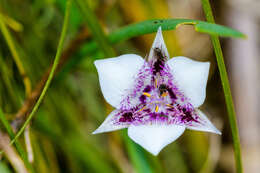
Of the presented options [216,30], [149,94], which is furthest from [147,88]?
[216,30]

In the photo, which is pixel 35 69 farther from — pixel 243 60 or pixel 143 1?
pixel 243 60

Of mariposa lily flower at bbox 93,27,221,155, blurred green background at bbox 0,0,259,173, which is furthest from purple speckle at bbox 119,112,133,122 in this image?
blurred green background at bbox 0,0,259,173

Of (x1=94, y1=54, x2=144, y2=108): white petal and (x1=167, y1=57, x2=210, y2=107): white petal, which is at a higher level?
(x1=94, y1=54, x2=144, y2=108): white petal

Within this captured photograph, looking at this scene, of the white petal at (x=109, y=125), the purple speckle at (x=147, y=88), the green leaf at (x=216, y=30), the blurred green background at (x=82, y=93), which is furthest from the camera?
the blurred green background at (x=82, y=93)

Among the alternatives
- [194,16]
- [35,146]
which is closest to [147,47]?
[194,16]

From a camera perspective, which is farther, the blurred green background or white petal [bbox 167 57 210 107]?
the blurred green background

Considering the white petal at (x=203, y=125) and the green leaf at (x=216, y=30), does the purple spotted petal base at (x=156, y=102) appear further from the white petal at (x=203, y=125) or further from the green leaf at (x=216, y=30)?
the green leaf at (x=216, y=30)

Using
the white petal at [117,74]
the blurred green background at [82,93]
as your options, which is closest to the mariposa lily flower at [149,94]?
the white petal at [117,74]

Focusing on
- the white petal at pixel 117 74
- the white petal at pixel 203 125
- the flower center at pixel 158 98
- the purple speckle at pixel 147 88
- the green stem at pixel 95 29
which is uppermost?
the green stem at pixel 95 29

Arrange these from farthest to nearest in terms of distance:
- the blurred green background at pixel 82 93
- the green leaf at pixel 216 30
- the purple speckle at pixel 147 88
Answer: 1. the blurred green background at pixel 82 93
2. the purple speckle at pixel 147 88
3. the green leaf at pixel 216 30

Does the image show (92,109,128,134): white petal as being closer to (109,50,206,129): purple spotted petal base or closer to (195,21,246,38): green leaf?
(109,50,206,129): purple spotted petal base
